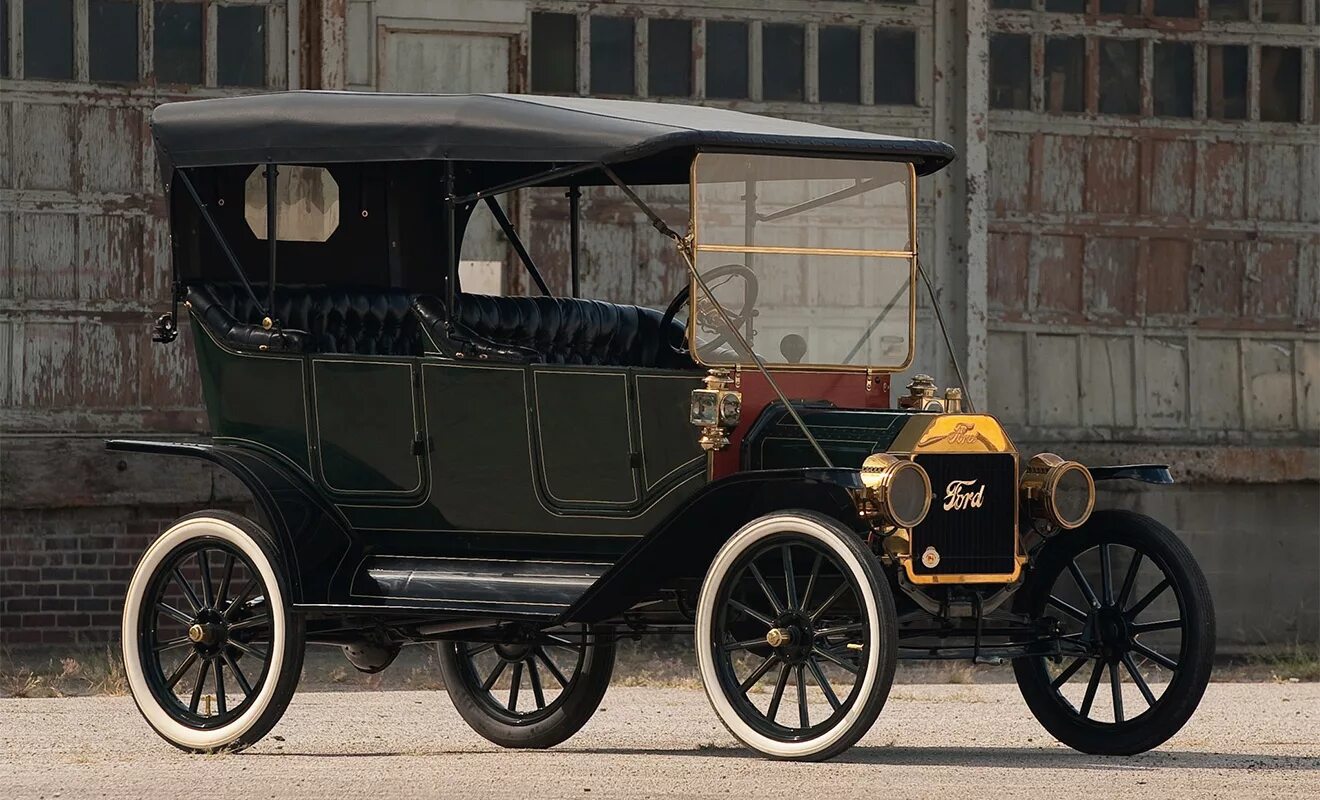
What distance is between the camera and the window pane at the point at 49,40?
14227mm

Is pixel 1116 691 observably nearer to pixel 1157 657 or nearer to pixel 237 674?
pixel 1157 657

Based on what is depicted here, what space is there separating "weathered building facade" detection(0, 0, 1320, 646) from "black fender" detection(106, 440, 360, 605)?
5454 mm

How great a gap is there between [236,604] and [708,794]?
2434 millimetres

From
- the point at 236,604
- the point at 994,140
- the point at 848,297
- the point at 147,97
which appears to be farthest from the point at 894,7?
the point at 236,604

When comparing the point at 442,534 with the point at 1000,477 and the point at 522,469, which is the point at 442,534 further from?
the point at 1000,477

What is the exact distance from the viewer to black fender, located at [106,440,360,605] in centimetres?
852

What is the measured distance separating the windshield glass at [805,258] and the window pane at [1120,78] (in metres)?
7.80

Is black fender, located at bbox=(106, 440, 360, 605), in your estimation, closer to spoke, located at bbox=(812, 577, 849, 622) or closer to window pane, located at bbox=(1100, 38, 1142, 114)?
spoke, located at bbox=(812, 577, 849, 622)

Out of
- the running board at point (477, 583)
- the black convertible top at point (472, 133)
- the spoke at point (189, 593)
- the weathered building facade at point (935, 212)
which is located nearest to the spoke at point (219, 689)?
the spoke at point (189, 593)

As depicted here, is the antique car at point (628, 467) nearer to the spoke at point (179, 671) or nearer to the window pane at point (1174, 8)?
the spoke at point (179, 671)

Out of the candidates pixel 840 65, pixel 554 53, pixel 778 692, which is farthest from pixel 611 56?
pixel 778 692

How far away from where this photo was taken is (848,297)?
8.66 m

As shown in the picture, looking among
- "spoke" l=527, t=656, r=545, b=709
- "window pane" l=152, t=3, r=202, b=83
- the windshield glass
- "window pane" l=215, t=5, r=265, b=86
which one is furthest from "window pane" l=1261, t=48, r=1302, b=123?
"spoke" l=527, t=656, r=545, b=709

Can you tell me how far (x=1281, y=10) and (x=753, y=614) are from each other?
33.7 ft
